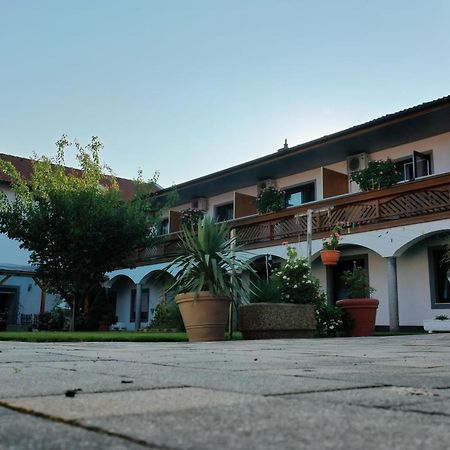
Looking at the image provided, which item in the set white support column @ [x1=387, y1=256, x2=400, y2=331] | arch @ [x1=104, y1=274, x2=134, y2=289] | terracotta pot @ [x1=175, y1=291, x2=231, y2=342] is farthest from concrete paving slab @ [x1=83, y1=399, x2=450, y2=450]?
arch @ [x1=104, y1=274, x2=134, y2=289]

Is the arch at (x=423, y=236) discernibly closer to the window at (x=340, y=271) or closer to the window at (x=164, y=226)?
the window at (x=340, y=271)

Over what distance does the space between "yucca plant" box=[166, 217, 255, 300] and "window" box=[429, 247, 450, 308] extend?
833cm

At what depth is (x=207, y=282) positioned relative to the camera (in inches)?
322

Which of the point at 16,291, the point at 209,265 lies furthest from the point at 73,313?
the point at 16,291

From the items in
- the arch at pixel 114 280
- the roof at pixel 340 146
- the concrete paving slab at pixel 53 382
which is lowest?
the concrete paving slab at pixel 53 382

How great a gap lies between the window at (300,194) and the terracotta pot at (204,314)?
11930mm

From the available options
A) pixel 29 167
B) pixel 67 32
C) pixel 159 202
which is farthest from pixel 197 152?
pixel 29 167

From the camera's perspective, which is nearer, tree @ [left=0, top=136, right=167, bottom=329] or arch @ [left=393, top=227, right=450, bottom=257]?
arch @ [left=393, top=227, right=450, bottom=257]

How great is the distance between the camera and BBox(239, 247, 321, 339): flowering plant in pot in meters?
8.91

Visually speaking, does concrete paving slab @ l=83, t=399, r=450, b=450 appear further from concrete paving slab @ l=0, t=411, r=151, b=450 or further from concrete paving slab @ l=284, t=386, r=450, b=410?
concrete paving slab @ l=284, t=386, r=450, b=410

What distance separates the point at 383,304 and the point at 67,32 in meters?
11.0

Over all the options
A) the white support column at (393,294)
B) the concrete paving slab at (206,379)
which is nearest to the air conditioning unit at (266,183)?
the white support column at (393,294)

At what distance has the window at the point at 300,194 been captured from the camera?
64.2 ft

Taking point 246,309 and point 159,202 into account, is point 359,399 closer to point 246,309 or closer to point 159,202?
point 246,309
